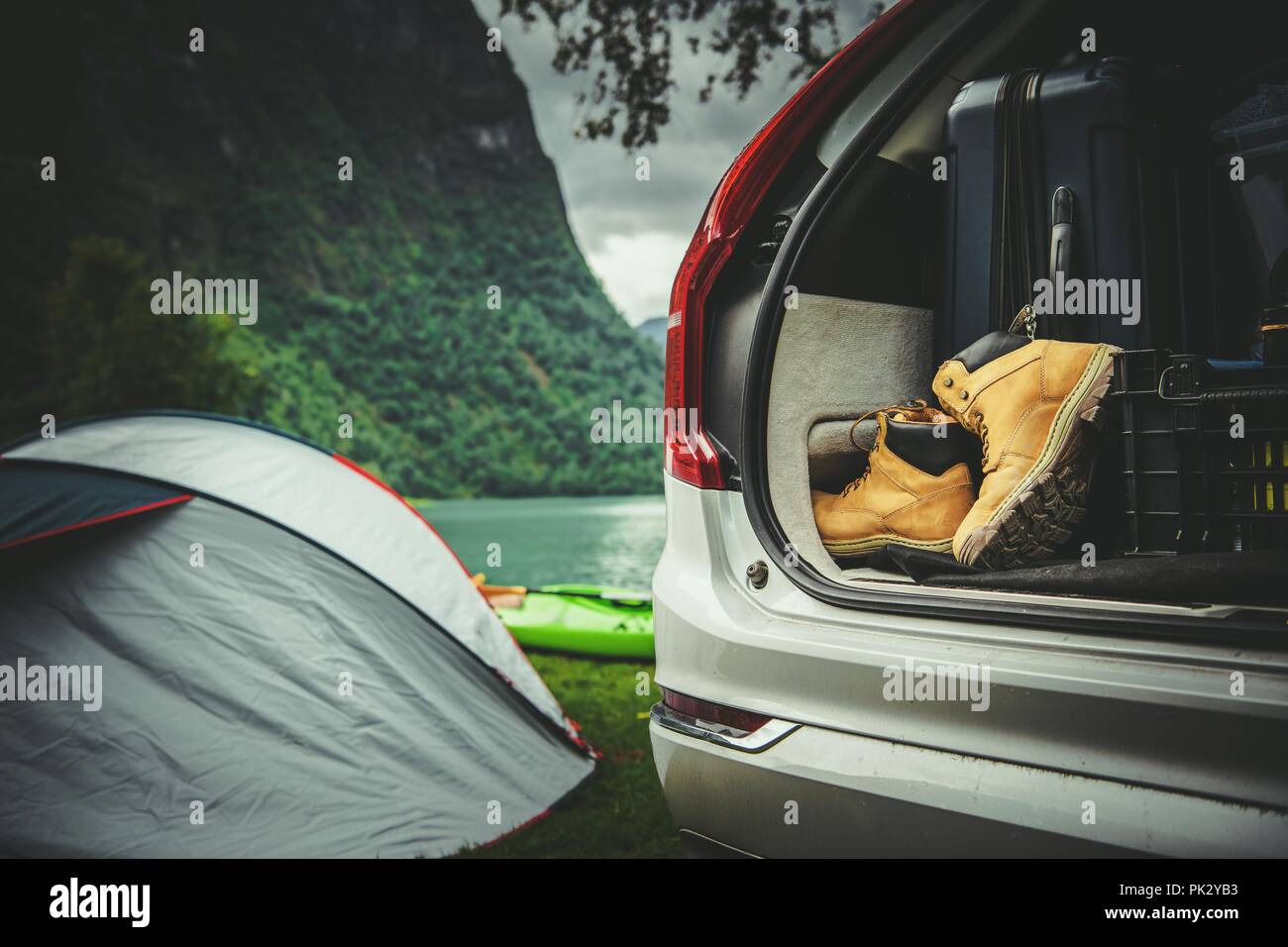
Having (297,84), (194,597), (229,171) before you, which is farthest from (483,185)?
(194,597)

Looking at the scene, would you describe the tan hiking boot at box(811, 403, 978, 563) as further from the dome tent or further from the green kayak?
the green kayak

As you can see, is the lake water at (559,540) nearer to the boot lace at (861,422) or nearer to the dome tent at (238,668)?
the dome tent at (238,668)

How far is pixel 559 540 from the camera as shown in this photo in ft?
68.5

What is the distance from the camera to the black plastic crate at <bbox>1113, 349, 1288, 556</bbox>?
5.02ft

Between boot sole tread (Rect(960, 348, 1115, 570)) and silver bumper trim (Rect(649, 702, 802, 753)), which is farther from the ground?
boot sole tread (Rect(960, 348, 1115, 570))

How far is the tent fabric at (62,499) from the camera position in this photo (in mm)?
2729

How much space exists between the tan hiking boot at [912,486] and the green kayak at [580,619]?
368cm

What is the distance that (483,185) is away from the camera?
98.7 metres

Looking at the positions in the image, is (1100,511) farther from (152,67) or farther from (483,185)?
(483,185)

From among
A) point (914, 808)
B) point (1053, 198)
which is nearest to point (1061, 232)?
point (1053, 198)

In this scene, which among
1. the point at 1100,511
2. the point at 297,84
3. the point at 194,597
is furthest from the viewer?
the point at 297,84

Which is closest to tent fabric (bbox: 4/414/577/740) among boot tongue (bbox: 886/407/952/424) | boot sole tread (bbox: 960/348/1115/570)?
boot tongue (bbox: 886/407/952/424)

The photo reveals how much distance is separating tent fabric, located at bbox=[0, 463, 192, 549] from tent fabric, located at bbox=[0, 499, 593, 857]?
3.4 inches
